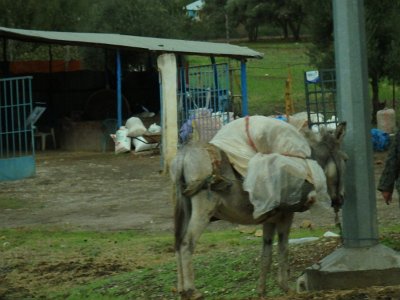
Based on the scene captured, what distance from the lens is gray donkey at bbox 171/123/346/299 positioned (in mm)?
7699

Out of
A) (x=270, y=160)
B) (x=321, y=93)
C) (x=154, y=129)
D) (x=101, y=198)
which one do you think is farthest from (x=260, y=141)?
(x=154, y=129)

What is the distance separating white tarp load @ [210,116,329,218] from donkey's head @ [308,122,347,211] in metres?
0.16

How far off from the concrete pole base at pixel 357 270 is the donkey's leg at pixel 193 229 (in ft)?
3.86

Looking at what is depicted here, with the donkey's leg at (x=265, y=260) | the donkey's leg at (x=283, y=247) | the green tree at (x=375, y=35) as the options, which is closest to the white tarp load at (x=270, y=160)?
the donkey's leg at (x=283, y=247)

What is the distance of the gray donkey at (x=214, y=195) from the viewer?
7699 millimetres

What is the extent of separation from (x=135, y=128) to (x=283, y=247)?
18.5m

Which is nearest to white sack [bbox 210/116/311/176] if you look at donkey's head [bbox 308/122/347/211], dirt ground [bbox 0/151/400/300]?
donkey's head [bbox 308/122/347/211]

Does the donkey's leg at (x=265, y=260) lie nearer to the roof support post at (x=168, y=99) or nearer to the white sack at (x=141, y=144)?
the roof support post at (x=168, y=99)

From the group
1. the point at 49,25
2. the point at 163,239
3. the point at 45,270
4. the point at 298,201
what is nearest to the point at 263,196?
the point at 298,201

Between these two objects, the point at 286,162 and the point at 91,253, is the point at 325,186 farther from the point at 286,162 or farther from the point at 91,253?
the point at 91,253

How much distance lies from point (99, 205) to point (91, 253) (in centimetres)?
521

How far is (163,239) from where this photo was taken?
41.2 ft

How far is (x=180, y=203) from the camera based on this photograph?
7.91 metres

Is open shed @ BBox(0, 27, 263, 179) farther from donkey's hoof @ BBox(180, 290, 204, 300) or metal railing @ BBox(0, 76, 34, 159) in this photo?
donkey's hoof @ BBox(180, 290, 204, 300)
